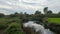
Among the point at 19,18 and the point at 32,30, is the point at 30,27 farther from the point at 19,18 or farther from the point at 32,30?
the point at 19,18

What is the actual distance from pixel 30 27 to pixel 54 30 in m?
0.51

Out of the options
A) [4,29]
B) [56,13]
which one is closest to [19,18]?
[4,29]

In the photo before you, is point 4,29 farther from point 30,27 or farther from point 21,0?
point 21,0

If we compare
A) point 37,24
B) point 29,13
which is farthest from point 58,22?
point 29,13

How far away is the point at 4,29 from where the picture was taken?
103 inches

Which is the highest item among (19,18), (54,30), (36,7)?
(36,7)

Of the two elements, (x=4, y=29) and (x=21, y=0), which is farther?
(x=21, y=0)

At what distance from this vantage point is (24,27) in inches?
106

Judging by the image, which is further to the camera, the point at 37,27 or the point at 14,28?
the point at 37,27

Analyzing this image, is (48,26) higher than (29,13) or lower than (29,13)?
lower

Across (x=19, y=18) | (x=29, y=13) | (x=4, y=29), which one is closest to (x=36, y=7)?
(x=29, y=13)

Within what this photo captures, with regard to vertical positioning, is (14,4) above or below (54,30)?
above

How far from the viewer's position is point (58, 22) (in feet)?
9.07

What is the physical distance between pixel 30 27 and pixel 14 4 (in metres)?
0.61
